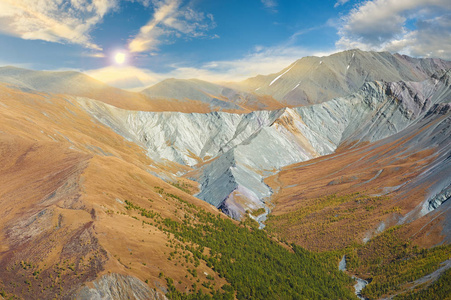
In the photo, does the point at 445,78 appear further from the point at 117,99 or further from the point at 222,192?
the point at 117,99

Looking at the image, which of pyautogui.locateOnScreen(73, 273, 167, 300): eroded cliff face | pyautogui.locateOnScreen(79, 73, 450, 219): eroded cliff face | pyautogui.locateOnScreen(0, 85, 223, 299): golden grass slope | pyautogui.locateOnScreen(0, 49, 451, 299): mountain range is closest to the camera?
pyautogui.locateOnScreen(73, 273, 167, 300): eroded cliff face

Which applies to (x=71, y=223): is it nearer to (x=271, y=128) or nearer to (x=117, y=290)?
(x=117, y=290)

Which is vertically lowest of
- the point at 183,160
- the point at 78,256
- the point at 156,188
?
the point at 78,256

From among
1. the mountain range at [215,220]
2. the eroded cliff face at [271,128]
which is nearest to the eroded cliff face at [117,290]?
the mountain range at [215,220]

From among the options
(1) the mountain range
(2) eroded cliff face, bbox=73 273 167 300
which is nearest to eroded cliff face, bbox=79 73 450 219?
(1) the mountain range

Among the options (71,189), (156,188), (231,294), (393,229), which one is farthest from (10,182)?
(393,229)

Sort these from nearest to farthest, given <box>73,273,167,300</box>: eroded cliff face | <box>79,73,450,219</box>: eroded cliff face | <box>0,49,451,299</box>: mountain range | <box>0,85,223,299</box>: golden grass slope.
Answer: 1. <box>73,273,167,300</box>: eroded cliff face
2. <box>0,85,223,299</box>: golden grass slope
3. <box>0,49,451,299</box>: mountain range
4. <box>79,73,450,219</box>: eroded cliff face

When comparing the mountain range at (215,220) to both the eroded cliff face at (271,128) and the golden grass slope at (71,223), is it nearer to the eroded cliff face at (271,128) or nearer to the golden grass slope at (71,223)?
the golden grass slope at (71,223)

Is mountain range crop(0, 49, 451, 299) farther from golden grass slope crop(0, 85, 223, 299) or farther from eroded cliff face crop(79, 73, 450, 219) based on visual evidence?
eroded cliff face crop(79, 73, 450, 219)
